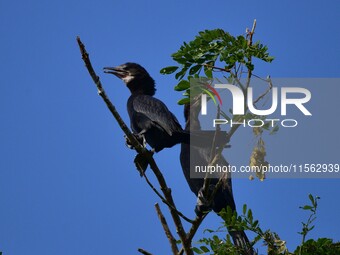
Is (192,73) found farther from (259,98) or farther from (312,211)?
(312,211)

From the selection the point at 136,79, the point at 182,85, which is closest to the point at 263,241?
the point at 182,85

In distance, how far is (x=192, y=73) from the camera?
6195 millimetres

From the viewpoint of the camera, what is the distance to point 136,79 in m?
8.95

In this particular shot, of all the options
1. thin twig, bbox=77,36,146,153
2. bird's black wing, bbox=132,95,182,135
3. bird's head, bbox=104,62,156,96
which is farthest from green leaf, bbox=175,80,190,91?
bird's head, bbox=104,62,156,96

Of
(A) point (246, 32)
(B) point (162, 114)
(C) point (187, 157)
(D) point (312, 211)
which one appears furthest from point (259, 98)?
(C) point (187, 157)

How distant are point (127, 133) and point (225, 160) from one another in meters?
2.43

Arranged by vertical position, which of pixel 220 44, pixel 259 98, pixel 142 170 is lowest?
pixel 142 170

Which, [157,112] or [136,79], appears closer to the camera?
[157,112]

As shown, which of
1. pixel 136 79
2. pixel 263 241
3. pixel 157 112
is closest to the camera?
pixel 263 241

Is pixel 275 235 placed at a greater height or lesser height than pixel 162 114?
lesser

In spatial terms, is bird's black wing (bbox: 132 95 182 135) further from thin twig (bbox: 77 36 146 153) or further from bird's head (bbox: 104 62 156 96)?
thin twig (bbox: 77 36 146 153)

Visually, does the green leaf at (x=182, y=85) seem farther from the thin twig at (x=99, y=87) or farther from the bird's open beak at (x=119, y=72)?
the bird's open beak at (x=119, y=72)

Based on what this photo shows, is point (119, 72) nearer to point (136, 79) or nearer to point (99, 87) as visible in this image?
point (136, 79)

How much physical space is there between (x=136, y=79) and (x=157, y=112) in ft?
3.92
